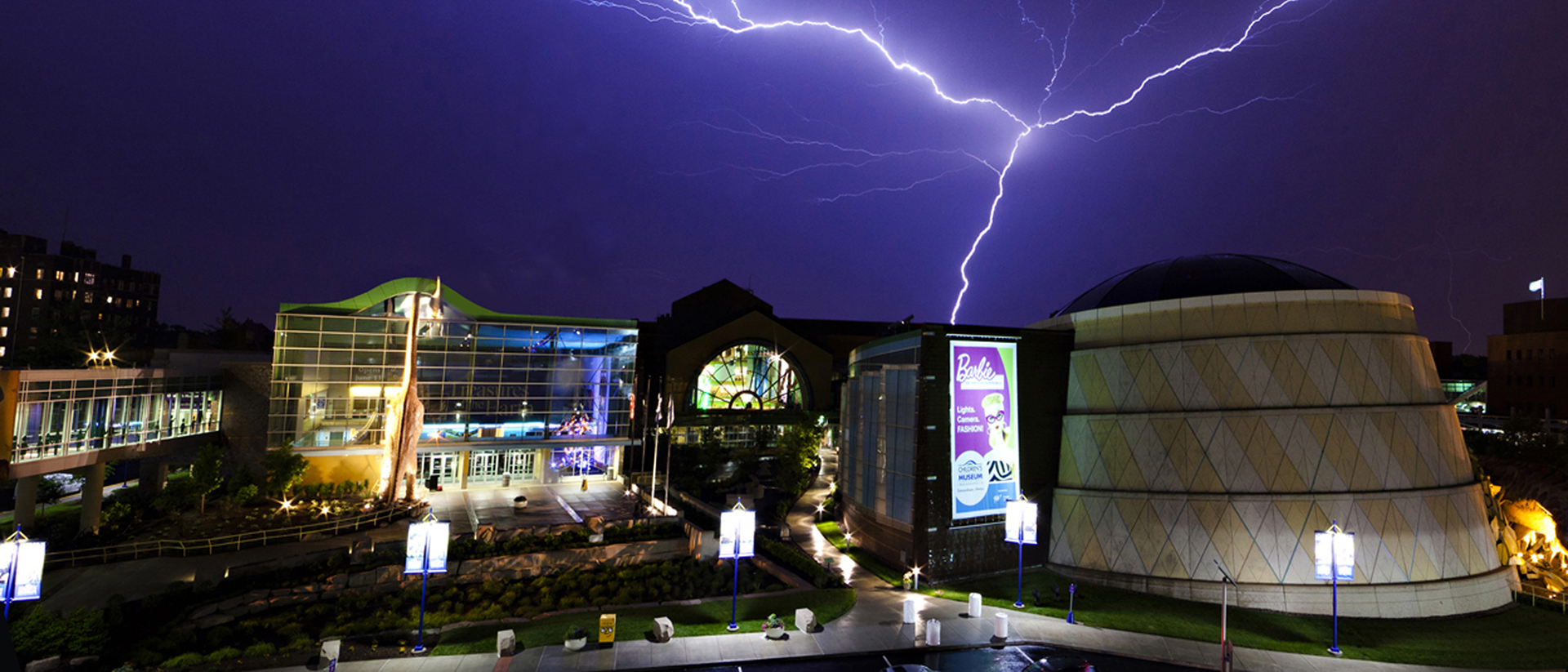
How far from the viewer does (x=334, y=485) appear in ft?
137

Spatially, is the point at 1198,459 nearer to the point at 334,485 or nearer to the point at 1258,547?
the point at 1258,547

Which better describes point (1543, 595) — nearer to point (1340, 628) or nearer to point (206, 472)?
point (1340, 628)

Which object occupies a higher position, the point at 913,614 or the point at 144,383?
the point at 144,383

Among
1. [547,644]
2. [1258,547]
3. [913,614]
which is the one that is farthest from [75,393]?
[1258,547]

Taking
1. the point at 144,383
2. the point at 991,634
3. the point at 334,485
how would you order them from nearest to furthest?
the point at 991,634 < the point at 144,383 < the point at 334,485

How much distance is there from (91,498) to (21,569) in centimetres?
1978

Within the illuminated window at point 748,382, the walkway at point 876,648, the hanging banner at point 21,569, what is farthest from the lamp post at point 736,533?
the illuminated window at point 748,382

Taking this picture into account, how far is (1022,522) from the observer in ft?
89.5

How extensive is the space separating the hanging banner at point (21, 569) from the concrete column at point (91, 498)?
18615 millimetres

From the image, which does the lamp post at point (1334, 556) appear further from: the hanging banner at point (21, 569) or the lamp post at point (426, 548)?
the hanging banner at point (21, 569)

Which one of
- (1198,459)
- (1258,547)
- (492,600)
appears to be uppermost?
(1198,459)

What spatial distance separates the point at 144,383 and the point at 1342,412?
197ft

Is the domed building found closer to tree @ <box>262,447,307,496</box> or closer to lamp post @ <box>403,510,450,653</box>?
lamp post @ <box>403,510,450,653</box>

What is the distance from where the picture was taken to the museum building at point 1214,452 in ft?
91.6
